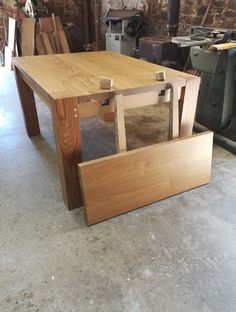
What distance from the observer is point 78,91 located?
143 centimetres

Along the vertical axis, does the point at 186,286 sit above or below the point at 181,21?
below

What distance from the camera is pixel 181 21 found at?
393 cm

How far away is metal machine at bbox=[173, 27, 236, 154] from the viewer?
2.16m

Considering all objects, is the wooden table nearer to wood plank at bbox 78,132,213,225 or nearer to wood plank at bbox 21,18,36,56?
wood plank at bbox 78,132,213,225

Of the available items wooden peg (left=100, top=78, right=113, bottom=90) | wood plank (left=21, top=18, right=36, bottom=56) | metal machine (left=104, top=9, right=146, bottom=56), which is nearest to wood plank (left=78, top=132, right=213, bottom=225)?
wooden peg (left=100, top=78, right=113, bottom=90)

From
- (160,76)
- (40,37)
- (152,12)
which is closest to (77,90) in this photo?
(160,76)

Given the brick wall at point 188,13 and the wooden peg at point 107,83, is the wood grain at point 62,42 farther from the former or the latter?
the wooden peg at point 107,83

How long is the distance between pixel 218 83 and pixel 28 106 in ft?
5.46

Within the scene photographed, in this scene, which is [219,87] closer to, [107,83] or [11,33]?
[107,83]

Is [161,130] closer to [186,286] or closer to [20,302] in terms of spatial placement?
[186,286]

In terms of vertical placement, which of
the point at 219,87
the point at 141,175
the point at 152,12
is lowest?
the point at 141,175

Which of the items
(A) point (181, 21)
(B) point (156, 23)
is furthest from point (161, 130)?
(B) point (156, 23)

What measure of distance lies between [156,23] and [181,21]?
2.18 feet

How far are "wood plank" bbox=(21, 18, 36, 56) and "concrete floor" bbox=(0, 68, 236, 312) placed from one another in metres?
3.54
